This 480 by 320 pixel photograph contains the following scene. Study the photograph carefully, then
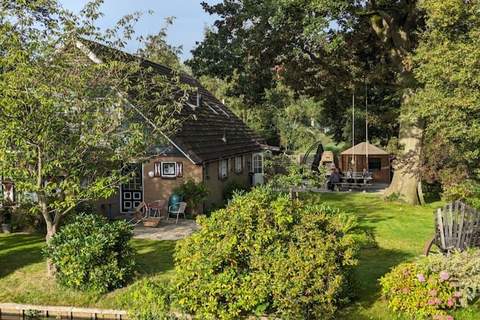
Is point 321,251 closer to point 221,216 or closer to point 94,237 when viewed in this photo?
point 221,216

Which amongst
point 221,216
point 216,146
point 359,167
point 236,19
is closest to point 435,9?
point 236,19

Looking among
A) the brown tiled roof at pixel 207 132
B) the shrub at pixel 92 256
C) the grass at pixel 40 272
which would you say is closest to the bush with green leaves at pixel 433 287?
the grass at pixel 40 272

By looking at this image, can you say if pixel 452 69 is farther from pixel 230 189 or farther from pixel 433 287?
pixel 230 189

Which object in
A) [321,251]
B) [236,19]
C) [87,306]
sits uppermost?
[236,19]

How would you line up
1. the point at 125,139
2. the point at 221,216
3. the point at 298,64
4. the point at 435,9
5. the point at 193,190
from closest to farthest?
the point at 221,216 → the point at 125,139 → the point at 435,9 → the point at 193,190 → the point at 298,64

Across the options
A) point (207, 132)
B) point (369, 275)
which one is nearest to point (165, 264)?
point (369, 275)

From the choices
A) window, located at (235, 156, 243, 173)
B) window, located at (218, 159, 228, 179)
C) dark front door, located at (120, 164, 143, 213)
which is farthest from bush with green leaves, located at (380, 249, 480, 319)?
window, located at (235, 156, 243, 173)

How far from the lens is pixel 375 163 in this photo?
32.8 m

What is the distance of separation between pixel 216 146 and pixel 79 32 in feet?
36.7

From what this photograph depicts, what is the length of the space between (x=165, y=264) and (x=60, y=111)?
4518 mm

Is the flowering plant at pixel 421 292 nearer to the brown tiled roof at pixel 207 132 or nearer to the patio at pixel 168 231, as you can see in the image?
the patio at pixel 168 231

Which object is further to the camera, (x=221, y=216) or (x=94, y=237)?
(x=94, y=237)

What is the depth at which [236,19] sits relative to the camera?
1861 centimetres

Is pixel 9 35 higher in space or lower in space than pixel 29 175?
higher
